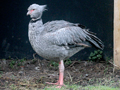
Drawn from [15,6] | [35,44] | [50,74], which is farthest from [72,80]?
[15,6]

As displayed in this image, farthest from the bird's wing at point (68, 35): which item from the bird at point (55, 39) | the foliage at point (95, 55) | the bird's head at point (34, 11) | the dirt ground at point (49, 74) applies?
the foliage at point (95, 55)

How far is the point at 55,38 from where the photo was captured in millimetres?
3982

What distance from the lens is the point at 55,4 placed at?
19.7 feet

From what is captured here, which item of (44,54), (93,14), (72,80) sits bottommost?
(72,80)

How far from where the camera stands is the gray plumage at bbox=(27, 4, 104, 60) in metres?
3.98

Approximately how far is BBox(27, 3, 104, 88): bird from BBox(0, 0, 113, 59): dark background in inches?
65.3

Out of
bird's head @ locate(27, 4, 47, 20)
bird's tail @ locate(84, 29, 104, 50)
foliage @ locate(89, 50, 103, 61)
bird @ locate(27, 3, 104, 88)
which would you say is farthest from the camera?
foliage @ locate(89, 50, 103, 61)

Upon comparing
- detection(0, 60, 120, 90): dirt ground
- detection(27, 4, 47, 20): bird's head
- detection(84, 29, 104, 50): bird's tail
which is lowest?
detection(0, 60, 120, 90): dirt ground

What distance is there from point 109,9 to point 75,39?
2.12 meters

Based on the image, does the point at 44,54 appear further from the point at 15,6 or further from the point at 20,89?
the point at 15,6

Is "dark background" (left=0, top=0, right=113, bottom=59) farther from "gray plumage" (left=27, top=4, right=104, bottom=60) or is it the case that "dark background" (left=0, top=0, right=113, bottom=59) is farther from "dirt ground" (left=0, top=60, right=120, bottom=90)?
"gray plumage" (left=27, top=4, right=104, bottom=60)

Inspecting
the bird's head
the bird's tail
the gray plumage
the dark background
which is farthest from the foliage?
the bird's head

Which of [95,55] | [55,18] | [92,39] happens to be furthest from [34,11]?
[95,55]

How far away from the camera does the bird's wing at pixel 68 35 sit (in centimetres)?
400
